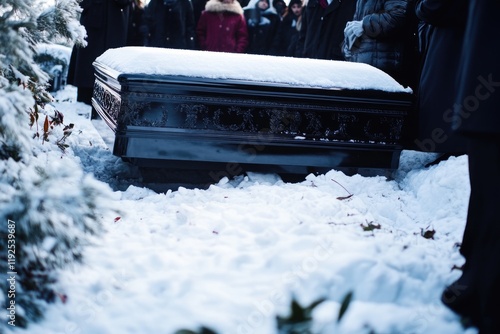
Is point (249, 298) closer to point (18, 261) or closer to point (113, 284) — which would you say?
point (113, 284)

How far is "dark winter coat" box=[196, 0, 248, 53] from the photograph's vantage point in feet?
24.5

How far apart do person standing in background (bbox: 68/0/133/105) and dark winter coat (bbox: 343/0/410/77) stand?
11.5 ft

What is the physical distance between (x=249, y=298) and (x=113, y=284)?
54 cm

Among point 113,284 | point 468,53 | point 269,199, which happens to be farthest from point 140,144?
point 468,53

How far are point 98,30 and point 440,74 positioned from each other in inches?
188

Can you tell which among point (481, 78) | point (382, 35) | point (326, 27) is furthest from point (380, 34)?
point (481, 78)

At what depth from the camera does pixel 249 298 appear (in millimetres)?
2018

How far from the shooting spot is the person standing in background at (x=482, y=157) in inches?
71.6

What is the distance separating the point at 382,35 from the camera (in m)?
4.73

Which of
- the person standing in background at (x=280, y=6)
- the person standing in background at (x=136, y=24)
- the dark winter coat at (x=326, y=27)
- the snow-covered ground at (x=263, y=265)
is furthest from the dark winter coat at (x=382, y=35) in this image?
the person standing in background at (x=280, y=6)

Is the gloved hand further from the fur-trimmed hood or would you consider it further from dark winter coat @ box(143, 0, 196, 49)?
dark winter coat @ box(143, 0, 196, 49)

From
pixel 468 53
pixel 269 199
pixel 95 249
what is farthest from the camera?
pixel 269 199

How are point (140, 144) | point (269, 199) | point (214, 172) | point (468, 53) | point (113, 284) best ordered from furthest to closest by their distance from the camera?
point (214, 172), point (140, 144), point (269, 199), point (113, 284), point (468, 53)

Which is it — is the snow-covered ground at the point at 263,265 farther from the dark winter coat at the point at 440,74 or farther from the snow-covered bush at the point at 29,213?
the dark winter coat at the point at 440,74
